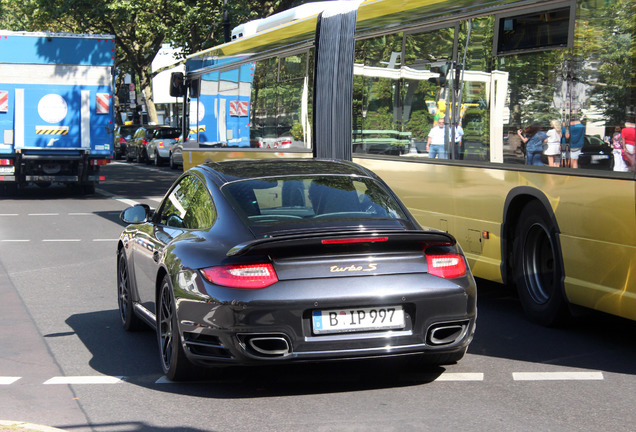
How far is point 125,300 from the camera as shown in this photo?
28.1 feet

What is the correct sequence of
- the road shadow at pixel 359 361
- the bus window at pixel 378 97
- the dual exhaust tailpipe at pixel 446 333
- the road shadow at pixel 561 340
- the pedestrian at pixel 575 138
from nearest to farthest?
the dual exhaust tailpipe at pixel 446 333
the road shadow at pixel 359 361
the road shadow at pixel 561 340
the pedestrian at pixel 575 138
the bus window at pixel 378 97

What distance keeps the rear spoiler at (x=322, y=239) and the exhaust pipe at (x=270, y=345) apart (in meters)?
0.50

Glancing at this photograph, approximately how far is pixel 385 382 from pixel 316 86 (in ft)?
23.8

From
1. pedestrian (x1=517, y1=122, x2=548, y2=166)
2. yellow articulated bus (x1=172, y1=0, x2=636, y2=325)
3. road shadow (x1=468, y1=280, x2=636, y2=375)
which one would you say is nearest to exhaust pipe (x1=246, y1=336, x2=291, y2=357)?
road shadow (x1=468, y1=280, x2=636, y2=375)

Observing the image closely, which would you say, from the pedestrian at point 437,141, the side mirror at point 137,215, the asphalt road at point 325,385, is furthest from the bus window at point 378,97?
the side mirror at point 137,215

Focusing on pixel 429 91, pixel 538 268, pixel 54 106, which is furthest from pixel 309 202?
pixel 54 106

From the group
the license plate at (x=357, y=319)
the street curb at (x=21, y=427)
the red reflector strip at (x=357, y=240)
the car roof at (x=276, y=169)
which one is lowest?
the street curb at (x=21, y=427)

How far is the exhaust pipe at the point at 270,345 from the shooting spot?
19.3 feet

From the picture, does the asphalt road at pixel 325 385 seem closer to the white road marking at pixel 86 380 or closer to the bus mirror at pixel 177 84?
the white road marking at pixel 86 380

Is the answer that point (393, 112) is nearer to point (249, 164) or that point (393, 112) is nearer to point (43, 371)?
point (249, 164)

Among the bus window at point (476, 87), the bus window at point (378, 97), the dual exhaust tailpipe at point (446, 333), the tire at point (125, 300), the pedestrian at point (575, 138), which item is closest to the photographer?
the dual exhaust tailpipe at point (446, 333)

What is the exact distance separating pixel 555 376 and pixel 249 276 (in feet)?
7.22

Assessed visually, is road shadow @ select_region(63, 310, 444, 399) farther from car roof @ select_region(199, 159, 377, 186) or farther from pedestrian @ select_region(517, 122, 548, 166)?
pedestrian @ select_region(517, 122, 548, 166)

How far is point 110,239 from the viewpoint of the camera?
15953 millimetres
